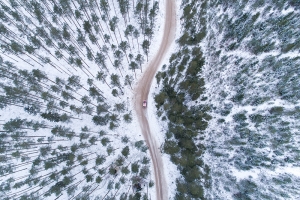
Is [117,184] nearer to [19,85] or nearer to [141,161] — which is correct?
[141,161]

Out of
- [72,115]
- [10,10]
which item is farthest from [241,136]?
[10,10]

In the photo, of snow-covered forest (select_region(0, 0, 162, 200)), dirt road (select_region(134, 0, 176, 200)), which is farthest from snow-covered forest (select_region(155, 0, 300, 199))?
snow-covered forest (select_region(0, 0, 162, 200))

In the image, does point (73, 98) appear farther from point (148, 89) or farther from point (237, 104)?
point (237, 104)

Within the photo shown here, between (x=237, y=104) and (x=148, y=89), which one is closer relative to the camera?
(x=237, y=104)

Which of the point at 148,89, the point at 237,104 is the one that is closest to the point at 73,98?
the point at 148,89

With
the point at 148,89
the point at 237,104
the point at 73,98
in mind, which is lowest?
the point at 237,104

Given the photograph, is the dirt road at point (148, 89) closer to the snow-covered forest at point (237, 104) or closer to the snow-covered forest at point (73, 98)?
the snow-covered forest at point (73, 98)

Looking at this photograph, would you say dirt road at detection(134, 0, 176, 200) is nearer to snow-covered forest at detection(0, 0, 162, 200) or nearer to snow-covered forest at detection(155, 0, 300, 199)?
snow-covered forest at detection(0, 0, 162, 200)
